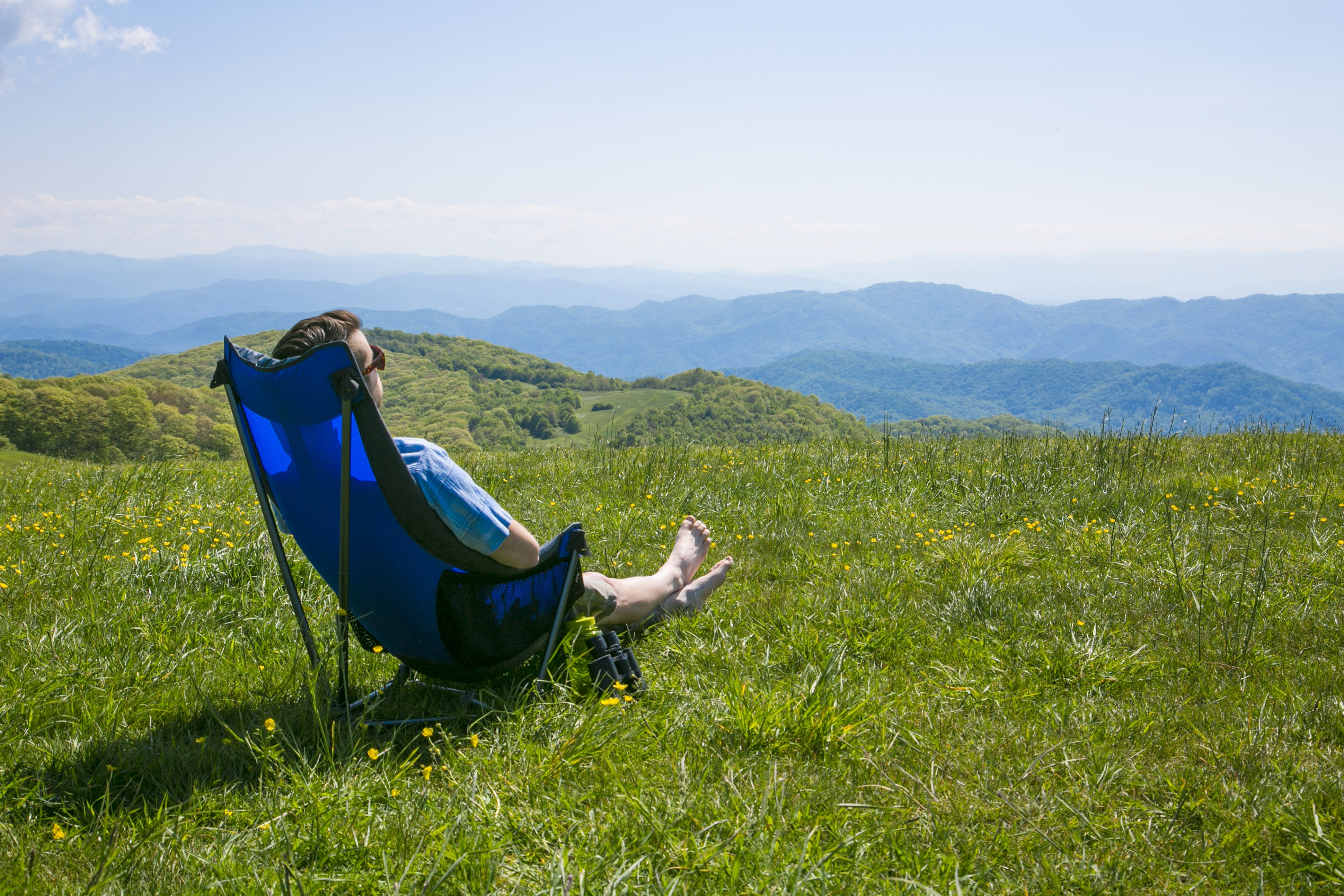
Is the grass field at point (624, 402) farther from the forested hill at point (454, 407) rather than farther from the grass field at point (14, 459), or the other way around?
Answer: the grass field at point (14, 459)

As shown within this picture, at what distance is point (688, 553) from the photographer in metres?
4.31

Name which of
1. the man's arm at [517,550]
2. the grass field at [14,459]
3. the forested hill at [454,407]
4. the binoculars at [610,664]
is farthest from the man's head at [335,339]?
the grass field at [14,459]

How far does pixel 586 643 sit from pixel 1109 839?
198 centimetres

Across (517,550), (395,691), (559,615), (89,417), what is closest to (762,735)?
(559,615)

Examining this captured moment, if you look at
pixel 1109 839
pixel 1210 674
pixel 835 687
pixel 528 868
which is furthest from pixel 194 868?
pixel 1210 674

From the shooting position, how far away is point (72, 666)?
3.17 metres

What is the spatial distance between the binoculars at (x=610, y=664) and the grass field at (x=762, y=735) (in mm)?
139

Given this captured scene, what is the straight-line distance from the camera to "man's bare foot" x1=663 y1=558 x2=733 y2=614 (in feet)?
13.4

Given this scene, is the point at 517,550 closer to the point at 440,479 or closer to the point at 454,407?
the point at 440,479

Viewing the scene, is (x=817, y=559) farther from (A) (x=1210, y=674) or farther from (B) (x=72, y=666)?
(B) (x=72, y=666)

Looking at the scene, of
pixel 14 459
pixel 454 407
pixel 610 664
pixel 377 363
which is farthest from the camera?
pixel 454 407

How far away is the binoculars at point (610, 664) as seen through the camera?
9.93 feet

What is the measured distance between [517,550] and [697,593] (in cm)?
167

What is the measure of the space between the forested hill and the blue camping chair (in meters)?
2.96
